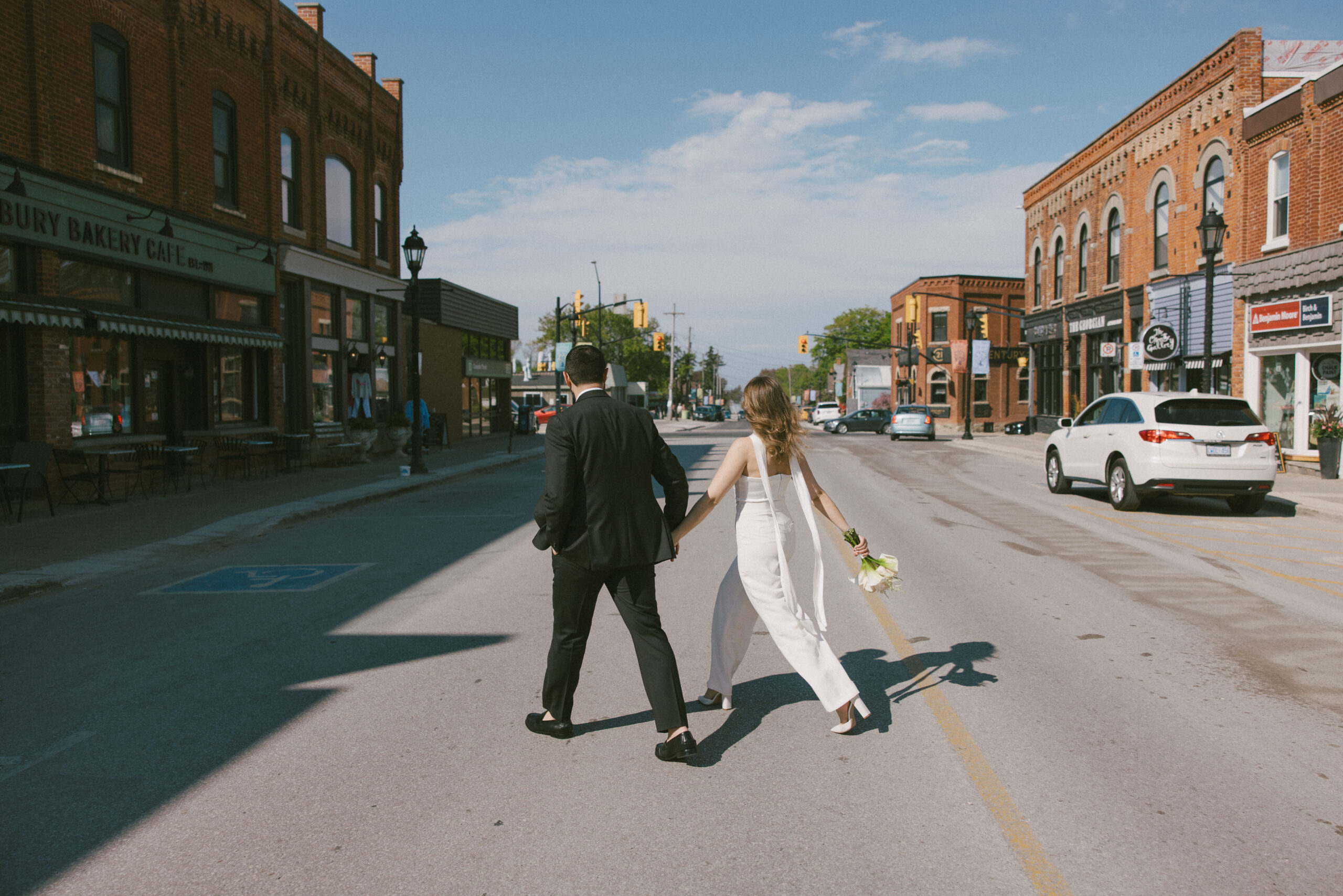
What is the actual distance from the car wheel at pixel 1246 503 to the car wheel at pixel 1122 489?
1.25 m

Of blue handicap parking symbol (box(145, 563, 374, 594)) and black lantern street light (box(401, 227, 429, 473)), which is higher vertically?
black lantern street light (box(401, 227, 429, 473))

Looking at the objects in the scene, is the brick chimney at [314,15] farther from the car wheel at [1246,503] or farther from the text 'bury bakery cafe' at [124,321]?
the car wheel at [1246,503]

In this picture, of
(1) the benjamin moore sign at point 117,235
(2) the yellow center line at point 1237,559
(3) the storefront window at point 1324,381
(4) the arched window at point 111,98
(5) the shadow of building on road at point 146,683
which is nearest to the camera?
(5) the shadow of building on road at point 146,683

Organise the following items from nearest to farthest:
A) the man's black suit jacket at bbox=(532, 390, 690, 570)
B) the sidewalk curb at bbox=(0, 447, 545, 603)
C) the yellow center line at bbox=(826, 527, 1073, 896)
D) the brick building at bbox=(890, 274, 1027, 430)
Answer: the yellow center line at bbox=(826, 527, 1073, 896) < the man's black suit jacket at bbox=(532, 390, 690, 570) < the sidewalk curb at bbox=(0, 447, 545, 603) < the brick building at bbox=(890, 274, 1027, 430)

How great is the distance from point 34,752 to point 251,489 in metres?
12.7

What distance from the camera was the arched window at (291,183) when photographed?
21938 mm

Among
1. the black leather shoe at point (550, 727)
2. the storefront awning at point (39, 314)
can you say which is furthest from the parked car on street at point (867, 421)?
the black leather shoe at point (550, 727)

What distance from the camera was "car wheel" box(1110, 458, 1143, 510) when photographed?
1395 cm

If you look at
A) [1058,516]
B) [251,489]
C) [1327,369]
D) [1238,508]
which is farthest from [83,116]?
[1327,369]

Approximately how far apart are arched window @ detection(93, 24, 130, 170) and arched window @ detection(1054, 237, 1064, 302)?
3267cm

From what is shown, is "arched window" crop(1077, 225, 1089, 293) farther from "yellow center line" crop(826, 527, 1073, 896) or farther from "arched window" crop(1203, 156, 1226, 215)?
"yellow center line" crop(826, 527, 1073, 896)

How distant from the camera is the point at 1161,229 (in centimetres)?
2884

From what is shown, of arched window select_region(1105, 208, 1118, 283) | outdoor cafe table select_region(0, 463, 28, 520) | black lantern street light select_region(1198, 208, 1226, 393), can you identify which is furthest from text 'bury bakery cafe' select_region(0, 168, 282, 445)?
arched window select_region(1105, 208, 1118, 283)

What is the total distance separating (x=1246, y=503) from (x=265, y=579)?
13.1m
